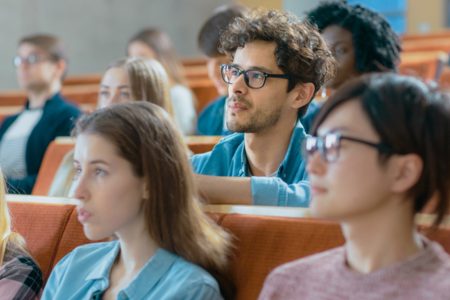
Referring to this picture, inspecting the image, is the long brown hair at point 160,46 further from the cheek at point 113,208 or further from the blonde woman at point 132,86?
the cheek at point 113,208

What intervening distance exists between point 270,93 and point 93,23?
311 inches

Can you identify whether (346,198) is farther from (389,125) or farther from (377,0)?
(377,0)

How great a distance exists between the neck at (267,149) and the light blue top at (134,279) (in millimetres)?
542

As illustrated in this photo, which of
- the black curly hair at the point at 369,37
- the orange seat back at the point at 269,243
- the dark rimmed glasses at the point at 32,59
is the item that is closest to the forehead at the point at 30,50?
the dark rimmed glasses at the point at 32,59

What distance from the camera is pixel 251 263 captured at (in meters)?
2.14

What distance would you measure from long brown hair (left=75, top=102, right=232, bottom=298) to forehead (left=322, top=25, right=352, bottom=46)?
179 cm

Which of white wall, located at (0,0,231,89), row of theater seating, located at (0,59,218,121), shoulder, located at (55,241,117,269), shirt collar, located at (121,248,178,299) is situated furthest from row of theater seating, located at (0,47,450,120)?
shirt collar, located at (121,248,178,299)

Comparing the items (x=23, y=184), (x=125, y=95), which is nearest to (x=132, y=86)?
(x=125, y=95)

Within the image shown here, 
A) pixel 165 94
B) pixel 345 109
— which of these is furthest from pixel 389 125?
pixel 165 94

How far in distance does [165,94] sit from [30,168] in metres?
1.47

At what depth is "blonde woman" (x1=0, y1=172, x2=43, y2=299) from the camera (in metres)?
2.40

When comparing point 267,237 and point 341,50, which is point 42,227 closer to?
point 267,237

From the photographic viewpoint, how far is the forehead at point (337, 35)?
12.7ft

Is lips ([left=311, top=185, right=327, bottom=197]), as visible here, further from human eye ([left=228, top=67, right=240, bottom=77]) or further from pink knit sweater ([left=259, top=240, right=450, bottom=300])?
human eye ([left=228, top=67, right=240, bottom=77])
